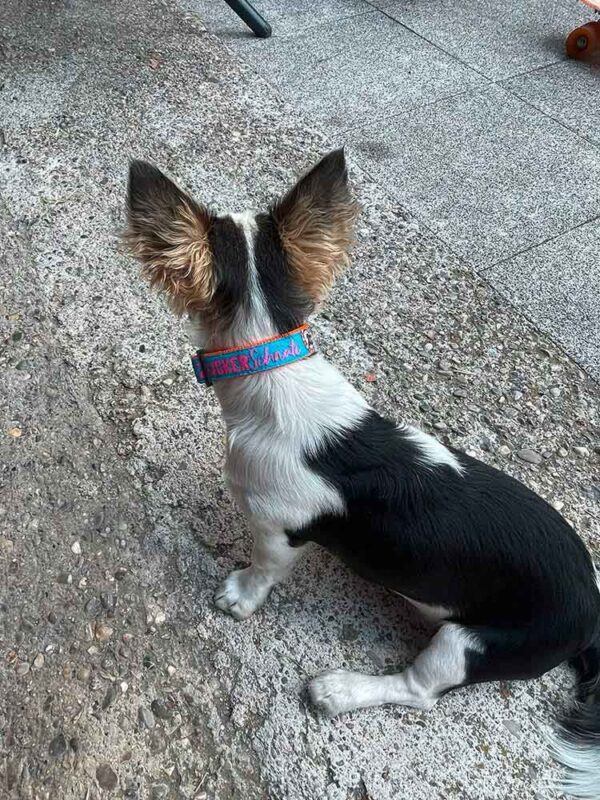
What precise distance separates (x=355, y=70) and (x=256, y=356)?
4.01 metres

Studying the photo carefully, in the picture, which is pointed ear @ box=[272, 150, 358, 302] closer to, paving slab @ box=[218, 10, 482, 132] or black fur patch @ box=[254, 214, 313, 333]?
black fur patch @ box=[254, 214, 313, 333]

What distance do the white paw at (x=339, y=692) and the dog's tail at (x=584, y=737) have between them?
0.64 m

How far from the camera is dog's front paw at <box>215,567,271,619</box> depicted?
2.29 meters

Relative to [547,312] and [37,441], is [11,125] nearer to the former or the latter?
[37,441]

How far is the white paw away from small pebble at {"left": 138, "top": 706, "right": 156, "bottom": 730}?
1.73ft

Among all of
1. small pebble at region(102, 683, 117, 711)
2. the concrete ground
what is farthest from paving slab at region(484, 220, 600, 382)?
small pebble at region(102, 683, 117, 711)

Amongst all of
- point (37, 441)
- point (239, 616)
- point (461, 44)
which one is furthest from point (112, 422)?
point (461, 44)

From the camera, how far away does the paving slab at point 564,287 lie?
327 cm

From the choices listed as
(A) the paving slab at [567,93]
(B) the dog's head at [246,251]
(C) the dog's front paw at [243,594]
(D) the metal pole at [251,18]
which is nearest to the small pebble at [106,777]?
(C) the dog's front paw at [243,594]

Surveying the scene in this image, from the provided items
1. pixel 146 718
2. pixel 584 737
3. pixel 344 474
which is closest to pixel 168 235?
pixel 344 474

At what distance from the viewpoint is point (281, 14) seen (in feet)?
18.2

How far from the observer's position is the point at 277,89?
15.5 ft

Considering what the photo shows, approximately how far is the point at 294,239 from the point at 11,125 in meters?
3.40

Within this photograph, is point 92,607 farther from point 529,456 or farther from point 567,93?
point 567,93
